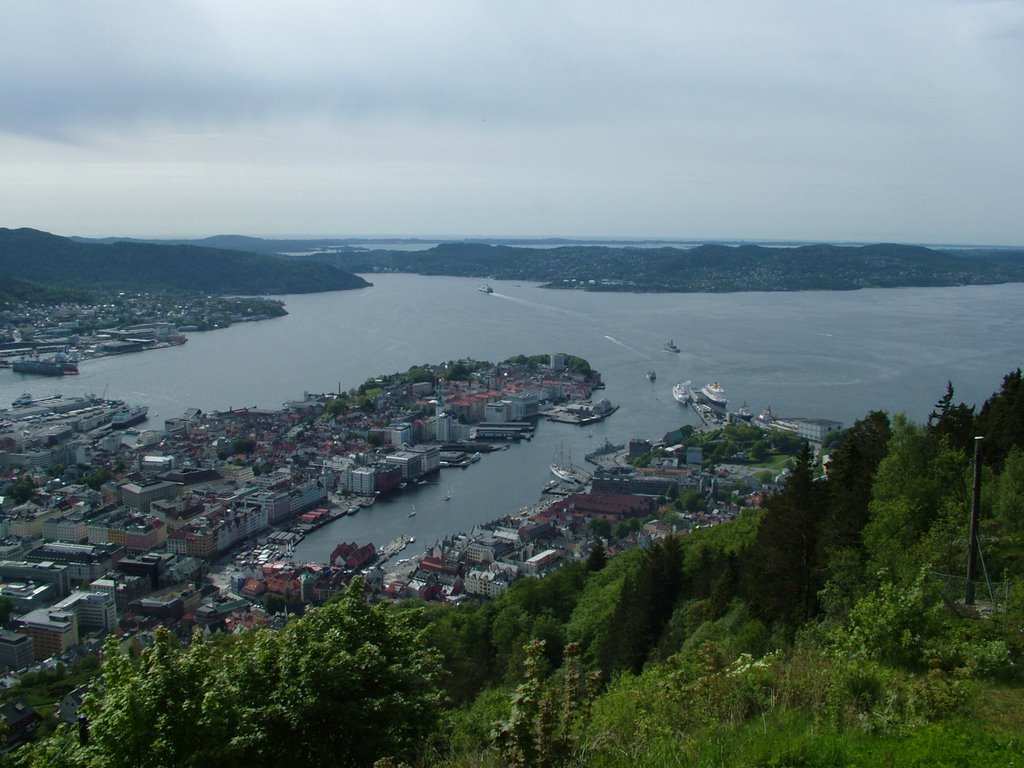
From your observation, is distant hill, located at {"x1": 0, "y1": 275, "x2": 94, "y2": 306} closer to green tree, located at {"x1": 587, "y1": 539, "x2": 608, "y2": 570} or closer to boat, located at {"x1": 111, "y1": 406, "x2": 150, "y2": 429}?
boat, located at {"x1": 111, "y1": 406, "x2": 150, "y2": 429}

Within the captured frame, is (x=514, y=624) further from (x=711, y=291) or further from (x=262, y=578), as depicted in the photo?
(x=711, y=291)

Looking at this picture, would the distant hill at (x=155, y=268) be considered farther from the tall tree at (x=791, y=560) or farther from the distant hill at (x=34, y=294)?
the tall tree at (x=791, y=560)

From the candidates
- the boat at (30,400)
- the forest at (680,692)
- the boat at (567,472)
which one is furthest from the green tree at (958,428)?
the boat at (30,400)

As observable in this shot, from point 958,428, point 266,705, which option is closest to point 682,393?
point 958,428

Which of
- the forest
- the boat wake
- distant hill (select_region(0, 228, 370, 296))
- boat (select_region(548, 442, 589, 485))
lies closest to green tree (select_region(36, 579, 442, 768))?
the forest

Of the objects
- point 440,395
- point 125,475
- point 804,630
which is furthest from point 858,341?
point 804,630

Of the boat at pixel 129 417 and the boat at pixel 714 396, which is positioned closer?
the boat at pixel 129 417

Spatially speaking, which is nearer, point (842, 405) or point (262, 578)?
point (262, 578)
